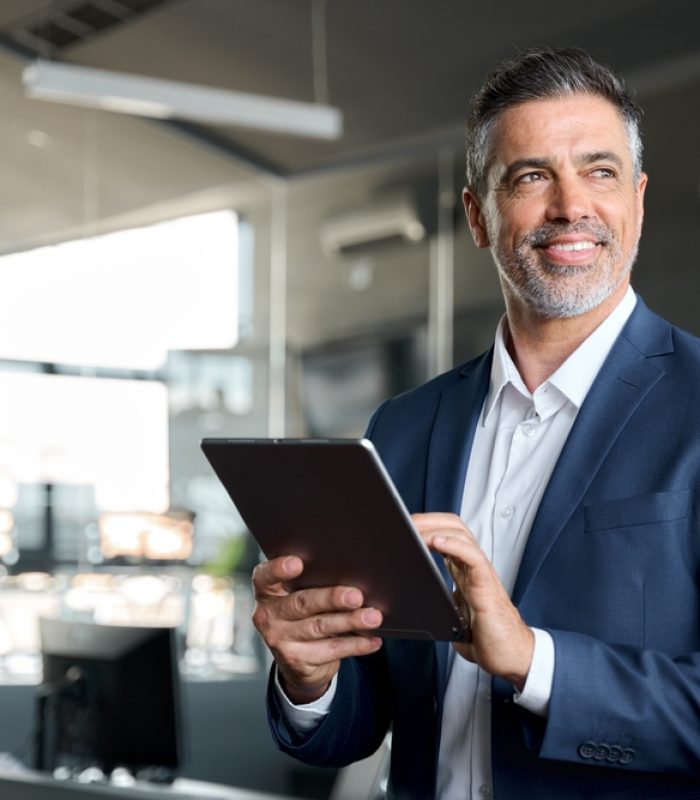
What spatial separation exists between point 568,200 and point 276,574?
2.17 feet

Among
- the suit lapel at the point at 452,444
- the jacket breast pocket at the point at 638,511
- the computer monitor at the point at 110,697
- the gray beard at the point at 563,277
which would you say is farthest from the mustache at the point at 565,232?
the computer monitor at the point at 110,697

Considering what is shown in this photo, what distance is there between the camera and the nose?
1.65 m

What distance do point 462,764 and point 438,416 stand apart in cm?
52

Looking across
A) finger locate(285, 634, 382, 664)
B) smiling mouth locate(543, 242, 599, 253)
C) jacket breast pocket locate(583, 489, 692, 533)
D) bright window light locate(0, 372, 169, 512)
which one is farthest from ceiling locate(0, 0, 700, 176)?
finger locate(285, 634, 382, 664)

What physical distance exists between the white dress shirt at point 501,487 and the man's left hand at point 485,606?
0.68 feet

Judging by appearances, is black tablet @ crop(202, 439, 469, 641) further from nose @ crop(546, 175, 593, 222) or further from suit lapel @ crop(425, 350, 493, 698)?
nose @ crop(546, 175, 593, 222)

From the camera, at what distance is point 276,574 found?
1.51 meters

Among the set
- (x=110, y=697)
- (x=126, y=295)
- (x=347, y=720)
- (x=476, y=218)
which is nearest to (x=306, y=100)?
(x=126, y=295)

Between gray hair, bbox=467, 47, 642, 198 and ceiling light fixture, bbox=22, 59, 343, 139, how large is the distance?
10.6ft

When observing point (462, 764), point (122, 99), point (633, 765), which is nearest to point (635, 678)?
point (633, 765)

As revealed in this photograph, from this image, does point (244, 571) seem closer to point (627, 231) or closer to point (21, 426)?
point (21, 426)

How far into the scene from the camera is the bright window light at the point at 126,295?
652 cm

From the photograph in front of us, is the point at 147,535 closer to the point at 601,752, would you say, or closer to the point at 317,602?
the point at 317,602

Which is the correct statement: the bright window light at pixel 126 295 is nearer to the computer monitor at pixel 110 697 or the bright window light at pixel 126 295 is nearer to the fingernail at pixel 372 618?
the computer monitor at pixel 110 697
